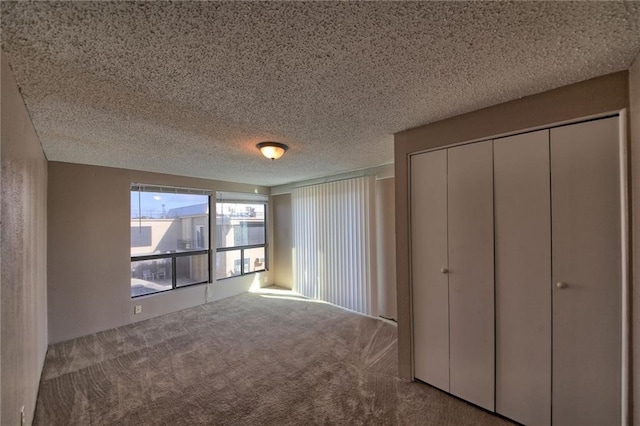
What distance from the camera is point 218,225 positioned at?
499cm

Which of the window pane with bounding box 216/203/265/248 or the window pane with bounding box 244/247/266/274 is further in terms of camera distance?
the window pane with bounding box 244/247/266/274

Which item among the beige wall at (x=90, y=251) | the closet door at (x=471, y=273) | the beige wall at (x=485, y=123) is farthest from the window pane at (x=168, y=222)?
the closet door at (x=471, y=273)

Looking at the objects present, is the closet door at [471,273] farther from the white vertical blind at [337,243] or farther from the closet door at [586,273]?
the white vertical blind at [337,243]

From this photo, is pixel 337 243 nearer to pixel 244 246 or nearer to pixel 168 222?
pixel 244 246

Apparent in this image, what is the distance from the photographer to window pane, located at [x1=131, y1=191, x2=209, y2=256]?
13.1ft

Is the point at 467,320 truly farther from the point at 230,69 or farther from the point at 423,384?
the point at 230,69

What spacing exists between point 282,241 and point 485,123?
4579 mm

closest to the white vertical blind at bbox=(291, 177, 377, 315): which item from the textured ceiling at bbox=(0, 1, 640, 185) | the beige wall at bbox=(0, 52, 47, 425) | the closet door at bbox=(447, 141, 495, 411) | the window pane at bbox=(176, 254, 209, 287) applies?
the window pane at bbox=(176, 254, 209, 287)

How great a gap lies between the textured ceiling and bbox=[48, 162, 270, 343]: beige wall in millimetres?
1438

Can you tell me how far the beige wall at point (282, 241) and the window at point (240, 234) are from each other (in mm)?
247

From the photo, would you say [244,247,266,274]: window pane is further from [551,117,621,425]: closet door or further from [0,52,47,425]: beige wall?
[551,117,621,425]: closet door

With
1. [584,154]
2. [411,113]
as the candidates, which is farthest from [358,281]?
[584,154]

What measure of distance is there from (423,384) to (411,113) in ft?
7.71

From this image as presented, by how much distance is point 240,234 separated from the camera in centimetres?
543
